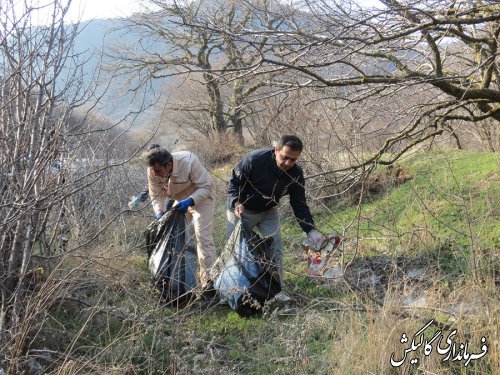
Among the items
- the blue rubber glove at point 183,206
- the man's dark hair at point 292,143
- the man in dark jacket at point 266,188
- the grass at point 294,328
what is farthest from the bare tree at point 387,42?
the blue rubber glove at point 183,206

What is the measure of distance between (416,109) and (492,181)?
8.66 ft

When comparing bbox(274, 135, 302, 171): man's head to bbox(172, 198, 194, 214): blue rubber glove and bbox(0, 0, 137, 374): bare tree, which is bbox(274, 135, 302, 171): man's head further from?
bbox(0, 0, 137, 374): bare tree

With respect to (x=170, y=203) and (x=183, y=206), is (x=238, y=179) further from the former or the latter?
(x=170, y=203)

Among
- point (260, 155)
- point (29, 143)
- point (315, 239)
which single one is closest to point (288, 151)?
point (260, 155)

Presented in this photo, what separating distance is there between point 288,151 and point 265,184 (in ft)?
1.40

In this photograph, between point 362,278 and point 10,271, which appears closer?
point 10,271

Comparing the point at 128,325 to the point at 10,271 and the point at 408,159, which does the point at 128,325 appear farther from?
the point at 408,159

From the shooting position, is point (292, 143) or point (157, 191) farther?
point (157, 191)

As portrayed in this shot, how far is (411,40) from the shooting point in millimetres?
4836

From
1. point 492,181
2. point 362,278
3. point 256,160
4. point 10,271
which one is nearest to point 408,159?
point 492,181

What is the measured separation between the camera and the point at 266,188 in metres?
4.68

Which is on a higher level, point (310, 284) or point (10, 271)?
point (10, 271)

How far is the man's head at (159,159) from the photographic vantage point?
15.0ft

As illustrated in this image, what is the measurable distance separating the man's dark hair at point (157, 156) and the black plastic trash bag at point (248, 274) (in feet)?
2.70
